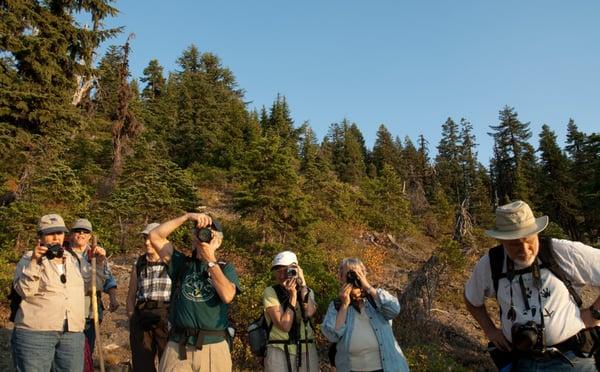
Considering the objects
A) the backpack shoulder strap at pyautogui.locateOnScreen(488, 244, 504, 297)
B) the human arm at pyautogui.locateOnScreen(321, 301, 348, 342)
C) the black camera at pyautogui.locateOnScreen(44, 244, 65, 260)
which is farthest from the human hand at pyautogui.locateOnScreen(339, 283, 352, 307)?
the black camera at pyautogui.locateOnScreen(44, 244, 65, 260)

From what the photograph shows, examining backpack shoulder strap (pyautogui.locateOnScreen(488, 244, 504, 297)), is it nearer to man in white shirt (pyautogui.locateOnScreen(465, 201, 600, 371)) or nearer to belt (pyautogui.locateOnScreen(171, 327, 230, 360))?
man in white shirt (pyautogui.locateOnScreen(465, 201, 600, 371))

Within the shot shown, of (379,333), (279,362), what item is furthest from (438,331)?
(279,362)

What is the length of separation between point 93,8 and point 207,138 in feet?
37.1

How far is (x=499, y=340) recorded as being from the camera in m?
2.91

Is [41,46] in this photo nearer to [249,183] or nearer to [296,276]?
[249,183]

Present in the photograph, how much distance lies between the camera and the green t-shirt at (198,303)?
3.46 metres

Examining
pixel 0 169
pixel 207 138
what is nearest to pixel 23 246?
pixel 0 169

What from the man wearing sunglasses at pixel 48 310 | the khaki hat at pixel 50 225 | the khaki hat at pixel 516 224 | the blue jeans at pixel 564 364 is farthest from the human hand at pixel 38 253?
the blue jeans at pixel 564 364

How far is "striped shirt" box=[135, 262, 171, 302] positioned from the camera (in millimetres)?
4770

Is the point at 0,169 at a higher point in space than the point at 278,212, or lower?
higher

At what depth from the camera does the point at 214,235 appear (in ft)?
11.8

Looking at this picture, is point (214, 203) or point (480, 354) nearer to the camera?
point (480, 354)

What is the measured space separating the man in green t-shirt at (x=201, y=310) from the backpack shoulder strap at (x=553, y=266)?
236cm

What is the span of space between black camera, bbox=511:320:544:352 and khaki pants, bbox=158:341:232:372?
2.28m
